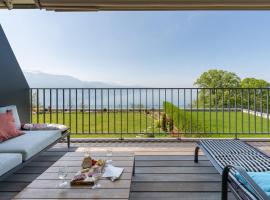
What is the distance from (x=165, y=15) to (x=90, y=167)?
30.8 feet

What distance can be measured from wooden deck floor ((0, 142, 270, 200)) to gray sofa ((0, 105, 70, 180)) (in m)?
0.23

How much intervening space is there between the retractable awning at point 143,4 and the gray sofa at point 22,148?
6.79 feet

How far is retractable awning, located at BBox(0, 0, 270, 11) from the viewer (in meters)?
3.72

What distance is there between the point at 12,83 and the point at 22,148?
6.75 feet

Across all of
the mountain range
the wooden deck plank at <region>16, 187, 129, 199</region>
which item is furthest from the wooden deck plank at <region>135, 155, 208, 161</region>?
the mountain range

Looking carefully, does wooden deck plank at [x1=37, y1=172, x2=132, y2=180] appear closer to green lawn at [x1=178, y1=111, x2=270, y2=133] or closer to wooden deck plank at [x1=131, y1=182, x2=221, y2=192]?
wooden deck plank at [x1=131, y1=182, x2=221, y2=192]

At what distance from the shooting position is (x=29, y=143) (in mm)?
2844

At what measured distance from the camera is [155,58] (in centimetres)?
1177

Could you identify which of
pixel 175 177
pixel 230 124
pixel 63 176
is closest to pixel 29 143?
pixel 63 176

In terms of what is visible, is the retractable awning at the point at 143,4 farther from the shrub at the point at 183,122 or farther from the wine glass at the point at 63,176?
the wine glass at the point at 63,176

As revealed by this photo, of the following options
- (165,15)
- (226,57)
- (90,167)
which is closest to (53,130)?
(90,167)

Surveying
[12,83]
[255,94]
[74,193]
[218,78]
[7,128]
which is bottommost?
[74,193]

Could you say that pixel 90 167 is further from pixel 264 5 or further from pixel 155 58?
pixel 155 58

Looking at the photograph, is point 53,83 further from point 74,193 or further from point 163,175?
point 74,193
